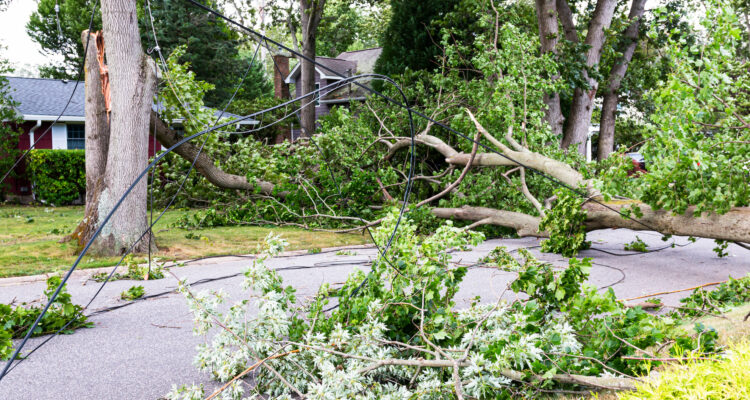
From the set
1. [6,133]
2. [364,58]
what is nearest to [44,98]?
[6,133]

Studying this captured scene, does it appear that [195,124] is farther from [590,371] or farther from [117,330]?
[590,371]

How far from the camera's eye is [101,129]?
8.42 m

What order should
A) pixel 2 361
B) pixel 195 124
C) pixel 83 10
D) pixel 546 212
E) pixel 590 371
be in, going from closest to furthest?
pixel 590 371, pixel 2 361, pixel 546 212, pixel 195 124, pixel 83 10

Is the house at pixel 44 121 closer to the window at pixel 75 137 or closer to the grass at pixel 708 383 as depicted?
the window at pixel 75 137

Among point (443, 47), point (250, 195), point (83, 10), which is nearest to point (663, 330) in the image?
point (250, 195)

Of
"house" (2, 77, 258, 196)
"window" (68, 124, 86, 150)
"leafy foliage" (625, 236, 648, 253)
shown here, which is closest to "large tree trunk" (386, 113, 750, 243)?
"leafy foliage" (625, 236, 648, 253)

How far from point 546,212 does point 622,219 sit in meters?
1.56

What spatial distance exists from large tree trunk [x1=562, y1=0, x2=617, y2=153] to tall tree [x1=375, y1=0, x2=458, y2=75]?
3.08 meters

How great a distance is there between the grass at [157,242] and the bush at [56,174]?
451 centimetres

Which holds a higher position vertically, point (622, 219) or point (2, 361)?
point (622, 219)

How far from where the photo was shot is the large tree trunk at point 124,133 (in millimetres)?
7652

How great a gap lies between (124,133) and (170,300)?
3.34 metres

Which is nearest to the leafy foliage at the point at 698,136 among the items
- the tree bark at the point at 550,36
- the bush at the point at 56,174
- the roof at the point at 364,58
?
the tree bark at the point at 550,36

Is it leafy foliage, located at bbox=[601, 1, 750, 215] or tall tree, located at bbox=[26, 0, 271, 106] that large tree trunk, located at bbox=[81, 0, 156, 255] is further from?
tall tree, located at bbox=[26, 0, 271, 106]
